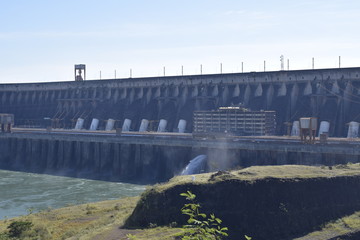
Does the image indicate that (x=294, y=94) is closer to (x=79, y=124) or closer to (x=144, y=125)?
(x=144, y=125)

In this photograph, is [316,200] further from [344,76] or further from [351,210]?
[344,76]

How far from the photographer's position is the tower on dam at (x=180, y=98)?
73.9 metres

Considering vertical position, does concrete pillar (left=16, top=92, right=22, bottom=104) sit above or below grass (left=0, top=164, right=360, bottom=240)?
above

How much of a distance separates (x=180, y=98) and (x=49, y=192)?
127ft

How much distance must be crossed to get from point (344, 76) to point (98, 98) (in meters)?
49.3

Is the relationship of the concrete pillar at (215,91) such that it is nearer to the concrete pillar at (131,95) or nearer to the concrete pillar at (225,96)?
the concrete pillar at (225,96)

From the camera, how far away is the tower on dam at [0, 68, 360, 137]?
73875 millimetres

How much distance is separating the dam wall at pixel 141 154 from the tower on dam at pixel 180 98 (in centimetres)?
1519

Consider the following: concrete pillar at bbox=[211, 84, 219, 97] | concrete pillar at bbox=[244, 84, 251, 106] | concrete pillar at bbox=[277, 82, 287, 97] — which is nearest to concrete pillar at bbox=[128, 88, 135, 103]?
concrete pillar at bbox=[211, 84, 219, 97]

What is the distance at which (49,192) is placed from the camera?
5662 centimetres

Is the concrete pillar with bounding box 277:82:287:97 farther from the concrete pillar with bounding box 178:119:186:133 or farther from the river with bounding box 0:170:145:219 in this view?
the river with bounding box 0:170:145:219

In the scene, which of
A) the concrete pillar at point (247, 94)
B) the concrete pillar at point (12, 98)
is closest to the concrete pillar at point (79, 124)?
the concrete pillar at point (12, 98)

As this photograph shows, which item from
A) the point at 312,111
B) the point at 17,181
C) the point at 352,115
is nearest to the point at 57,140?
Result: the point at 17,181

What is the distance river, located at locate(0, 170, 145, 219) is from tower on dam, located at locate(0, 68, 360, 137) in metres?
24.5
